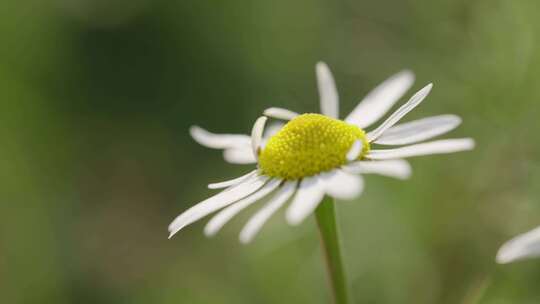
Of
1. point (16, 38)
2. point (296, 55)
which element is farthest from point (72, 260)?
point (296, 55)

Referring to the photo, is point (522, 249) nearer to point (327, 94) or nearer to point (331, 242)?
point (331, 242)

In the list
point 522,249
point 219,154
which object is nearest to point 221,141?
point 522,249

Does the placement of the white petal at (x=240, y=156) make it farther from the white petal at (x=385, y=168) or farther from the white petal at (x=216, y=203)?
the white petal at (x=385, y=168)

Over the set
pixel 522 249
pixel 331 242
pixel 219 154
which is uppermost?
pixel 219 154

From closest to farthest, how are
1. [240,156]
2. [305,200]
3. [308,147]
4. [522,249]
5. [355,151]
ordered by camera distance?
[522,249] < [305,200] < [355,151] < [308,147] < [240,156]

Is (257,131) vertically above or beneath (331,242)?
above

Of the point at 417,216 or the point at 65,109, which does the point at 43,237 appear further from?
the point at 417,216

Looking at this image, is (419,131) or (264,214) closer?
(264,214)

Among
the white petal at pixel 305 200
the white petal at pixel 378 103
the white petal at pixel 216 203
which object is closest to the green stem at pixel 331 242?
the white petal at pixel 305 200
